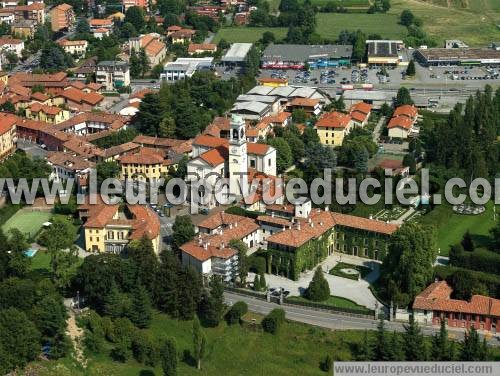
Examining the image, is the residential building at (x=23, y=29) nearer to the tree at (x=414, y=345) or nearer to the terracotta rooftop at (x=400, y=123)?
the terracotta rooftop at (x=400, y=123)

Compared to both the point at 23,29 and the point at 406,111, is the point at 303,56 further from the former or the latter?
the point at 23,29

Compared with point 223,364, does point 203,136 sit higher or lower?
higher

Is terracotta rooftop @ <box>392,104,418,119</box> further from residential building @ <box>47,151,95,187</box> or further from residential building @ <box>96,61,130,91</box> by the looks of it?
residential building @ <box>96,61,130,91</box>

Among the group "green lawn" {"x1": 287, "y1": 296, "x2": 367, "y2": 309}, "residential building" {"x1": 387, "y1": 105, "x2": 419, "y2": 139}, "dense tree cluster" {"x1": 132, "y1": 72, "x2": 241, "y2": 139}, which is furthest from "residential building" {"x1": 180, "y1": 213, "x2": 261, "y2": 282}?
"residential building" {"x1": 387, "y1": 105, "x2": 419, "y2": 139}

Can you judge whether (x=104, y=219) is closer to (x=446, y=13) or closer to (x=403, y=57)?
(x=403, y=57)

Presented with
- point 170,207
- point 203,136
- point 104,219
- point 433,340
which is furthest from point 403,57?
point 433,340
